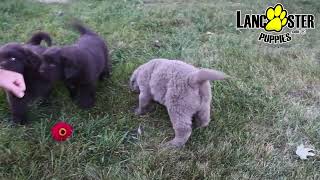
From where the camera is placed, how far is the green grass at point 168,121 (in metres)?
2.97

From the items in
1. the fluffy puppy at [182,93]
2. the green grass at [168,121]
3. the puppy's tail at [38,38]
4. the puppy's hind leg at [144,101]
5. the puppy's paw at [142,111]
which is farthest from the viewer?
the puppy's tail at [38,38]

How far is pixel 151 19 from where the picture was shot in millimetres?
6156

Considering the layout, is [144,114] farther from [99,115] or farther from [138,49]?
[138,49]

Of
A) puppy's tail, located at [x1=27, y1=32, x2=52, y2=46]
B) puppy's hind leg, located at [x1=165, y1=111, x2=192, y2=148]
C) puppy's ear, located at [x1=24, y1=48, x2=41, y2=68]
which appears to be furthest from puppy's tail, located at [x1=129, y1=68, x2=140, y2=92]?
puppy's tail, located at [x1=27, y1=32, x2=52, y2=46]

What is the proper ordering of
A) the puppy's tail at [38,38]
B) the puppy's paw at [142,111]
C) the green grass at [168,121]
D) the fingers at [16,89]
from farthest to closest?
the puppy's tail at [38,38], the puppy's paw at [142,111], the green grass at [168,121], the fingers at [16,89]

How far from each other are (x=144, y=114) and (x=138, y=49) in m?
1.62

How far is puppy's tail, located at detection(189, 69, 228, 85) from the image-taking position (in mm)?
2906

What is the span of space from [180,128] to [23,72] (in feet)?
4.85

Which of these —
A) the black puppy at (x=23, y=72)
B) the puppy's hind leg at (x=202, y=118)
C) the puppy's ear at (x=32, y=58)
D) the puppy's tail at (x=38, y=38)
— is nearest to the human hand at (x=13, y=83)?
the black puppy at (x=23, y=72)

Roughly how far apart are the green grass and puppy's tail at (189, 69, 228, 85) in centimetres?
59

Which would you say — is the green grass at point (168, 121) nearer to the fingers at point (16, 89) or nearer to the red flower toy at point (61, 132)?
the red flower toy at point (61, 132)

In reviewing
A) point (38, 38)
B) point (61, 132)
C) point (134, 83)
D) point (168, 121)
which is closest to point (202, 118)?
point (168, 121)

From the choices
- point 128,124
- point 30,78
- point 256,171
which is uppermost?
point 30,78

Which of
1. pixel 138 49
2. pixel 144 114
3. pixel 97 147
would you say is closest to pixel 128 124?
pixel 144 114
